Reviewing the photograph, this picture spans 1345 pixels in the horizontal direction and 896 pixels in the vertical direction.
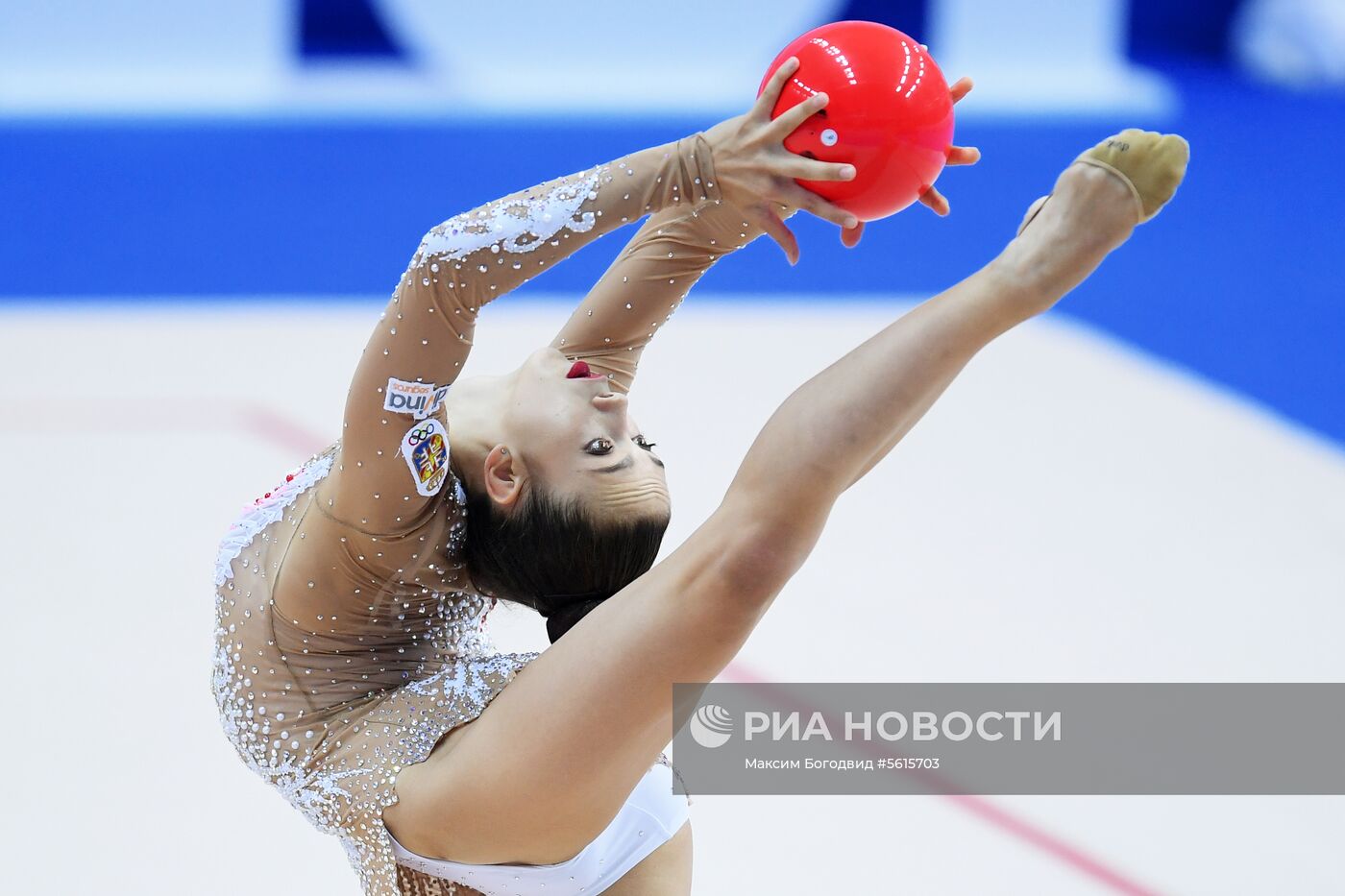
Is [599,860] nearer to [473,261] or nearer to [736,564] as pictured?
[736,564]

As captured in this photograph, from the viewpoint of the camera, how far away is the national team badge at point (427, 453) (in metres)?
1.82

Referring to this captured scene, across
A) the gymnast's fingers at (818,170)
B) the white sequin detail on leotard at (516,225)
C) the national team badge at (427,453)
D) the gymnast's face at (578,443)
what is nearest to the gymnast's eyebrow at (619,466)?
the gymnast's face at (578,443)

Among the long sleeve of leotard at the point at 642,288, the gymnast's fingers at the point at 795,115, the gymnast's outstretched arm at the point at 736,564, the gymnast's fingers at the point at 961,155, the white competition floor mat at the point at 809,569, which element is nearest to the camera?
the gymnast's outstretched arm at the point at 736,564

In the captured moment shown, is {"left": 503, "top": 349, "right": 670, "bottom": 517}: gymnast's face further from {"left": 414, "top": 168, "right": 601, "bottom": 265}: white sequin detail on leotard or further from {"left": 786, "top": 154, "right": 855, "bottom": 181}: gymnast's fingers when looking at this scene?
{"left": 786, "top": 154, "right": 855, "bottom": 181}: gymnast's fingers

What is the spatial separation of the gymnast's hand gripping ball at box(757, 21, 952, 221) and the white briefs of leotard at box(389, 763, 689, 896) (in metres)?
0.80

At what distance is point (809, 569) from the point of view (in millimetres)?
3662

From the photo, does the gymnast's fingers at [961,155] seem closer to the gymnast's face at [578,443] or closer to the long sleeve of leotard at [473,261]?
the long sleeve of leotard at [473,261]

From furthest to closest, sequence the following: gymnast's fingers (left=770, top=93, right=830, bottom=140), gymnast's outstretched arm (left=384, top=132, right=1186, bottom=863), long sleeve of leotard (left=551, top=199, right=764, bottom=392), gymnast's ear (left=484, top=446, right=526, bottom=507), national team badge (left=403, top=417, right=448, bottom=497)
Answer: long sleeve of leotard (left=551, top=199, right=764, bottom=392)
gymnast's ear (left=484, top=446, right=526, bottom=507)
national team badge (left=403, top=417, right=448, bottom=497)
gymnast's fingers (left=770, top=93, right=830, bottom=140)
gymnast's outstretched arm (left=384, top=132, right=1186, bottom=863)

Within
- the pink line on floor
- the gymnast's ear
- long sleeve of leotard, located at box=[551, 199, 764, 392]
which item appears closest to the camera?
the gymnast's ear

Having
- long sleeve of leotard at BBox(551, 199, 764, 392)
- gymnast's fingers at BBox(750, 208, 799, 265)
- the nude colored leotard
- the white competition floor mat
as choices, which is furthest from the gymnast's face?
the white competition floor mat

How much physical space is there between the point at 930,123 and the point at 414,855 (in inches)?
43.7

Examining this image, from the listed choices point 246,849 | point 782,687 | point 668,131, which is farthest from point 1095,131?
point 246,849

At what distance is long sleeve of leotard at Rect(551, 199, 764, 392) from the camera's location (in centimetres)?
218

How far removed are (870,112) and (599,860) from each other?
99 centimetres
